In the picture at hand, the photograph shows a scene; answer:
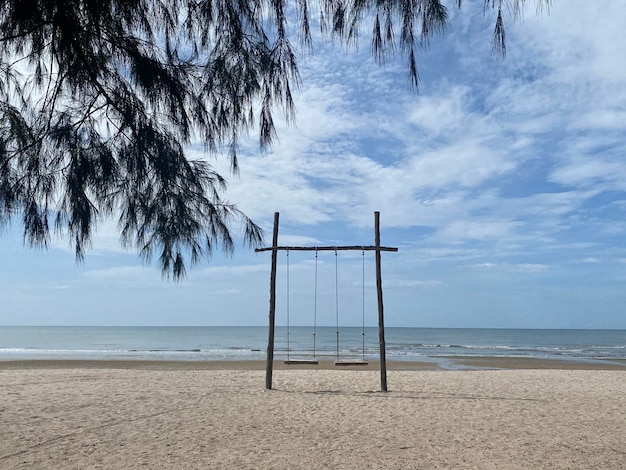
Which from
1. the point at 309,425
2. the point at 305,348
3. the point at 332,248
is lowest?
the point at 309,425

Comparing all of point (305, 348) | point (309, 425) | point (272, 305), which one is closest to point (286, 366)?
point (272, 305)

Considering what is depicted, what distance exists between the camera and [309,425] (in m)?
6.89

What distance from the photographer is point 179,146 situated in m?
3.39

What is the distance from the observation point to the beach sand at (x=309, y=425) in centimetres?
534

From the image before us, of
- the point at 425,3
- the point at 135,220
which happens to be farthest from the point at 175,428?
the point at 425,3

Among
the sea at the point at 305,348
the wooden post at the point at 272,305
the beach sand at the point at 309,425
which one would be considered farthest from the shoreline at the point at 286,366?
the wooden post at the point at 272,305

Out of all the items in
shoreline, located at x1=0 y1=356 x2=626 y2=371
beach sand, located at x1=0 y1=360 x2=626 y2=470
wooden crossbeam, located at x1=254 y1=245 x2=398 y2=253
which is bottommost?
beach sand, located at x1=0 y1=360 x2=626 y2=470

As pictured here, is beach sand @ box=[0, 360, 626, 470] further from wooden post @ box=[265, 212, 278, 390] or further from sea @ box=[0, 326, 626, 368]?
sea @ box=[0, 326, 626, 368]

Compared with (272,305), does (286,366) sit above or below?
below

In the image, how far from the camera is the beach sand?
5.34 m

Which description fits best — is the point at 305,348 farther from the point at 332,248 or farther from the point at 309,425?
the point at 309,425

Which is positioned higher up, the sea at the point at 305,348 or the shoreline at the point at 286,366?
the sea at the point at 305,348

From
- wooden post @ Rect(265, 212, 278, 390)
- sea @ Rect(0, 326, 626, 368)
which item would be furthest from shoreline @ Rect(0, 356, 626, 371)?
wooden post @ Rect(265, 212, 278, 390)

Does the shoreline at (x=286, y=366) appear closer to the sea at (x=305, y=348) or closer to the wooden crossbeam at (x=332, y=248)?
the sea at (x=305, y=348)
